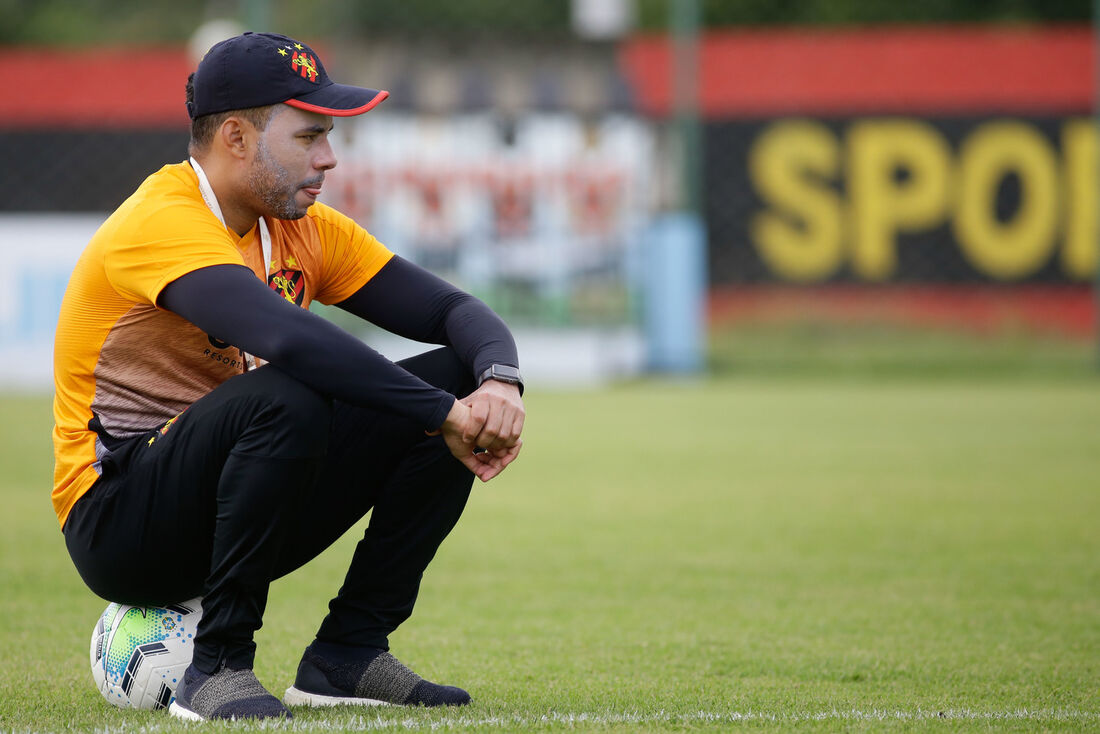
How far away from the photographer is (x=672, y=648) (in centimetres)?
385

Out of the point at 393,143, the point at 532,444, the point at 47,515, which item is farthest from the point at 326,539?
the point at 393,143

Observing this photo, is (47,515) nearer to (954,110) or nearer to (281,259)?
(281,259)

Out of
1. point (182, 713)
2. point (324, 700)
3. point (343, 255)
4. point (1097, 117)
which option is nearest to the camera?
point (182, 713)

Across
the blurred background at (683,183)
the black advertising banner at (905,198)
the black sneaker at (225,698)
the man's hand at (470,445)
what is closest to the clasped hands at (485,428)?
the man's hand at (470,445)

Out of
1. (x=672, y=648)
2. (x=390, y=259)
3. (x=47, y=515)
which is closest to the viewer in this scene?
(x=390, y=259)

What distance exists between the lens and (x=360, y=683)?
3.17 metres

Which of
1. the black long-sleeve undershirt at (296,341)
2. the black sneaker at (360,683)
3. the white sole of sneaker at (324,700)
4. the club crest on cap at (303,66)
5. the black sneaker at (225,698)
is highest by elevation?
the club crest on cap at (303,66)

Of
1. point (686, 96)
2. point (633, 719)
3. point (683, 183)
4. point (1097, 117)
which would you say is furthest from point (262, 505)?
point (1097, 117)

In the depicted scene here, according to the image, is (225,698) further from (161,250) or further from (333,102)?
(333,102)

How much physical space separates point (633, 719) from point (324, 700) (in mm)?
691

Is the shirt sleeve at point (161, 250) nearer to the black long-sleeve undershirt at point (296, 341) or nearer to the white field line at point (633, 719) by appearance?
the black long-sleeve undershirt at point (296, 341)

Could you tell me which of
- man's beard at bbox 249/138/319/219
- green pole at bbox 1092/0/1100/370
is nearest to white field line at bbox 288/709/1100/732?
man's beard at bbox 249/138/319/219

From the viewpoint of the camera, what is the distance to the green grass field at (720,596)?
124 inches

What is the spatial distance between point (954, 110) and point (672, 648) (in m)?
14.5
